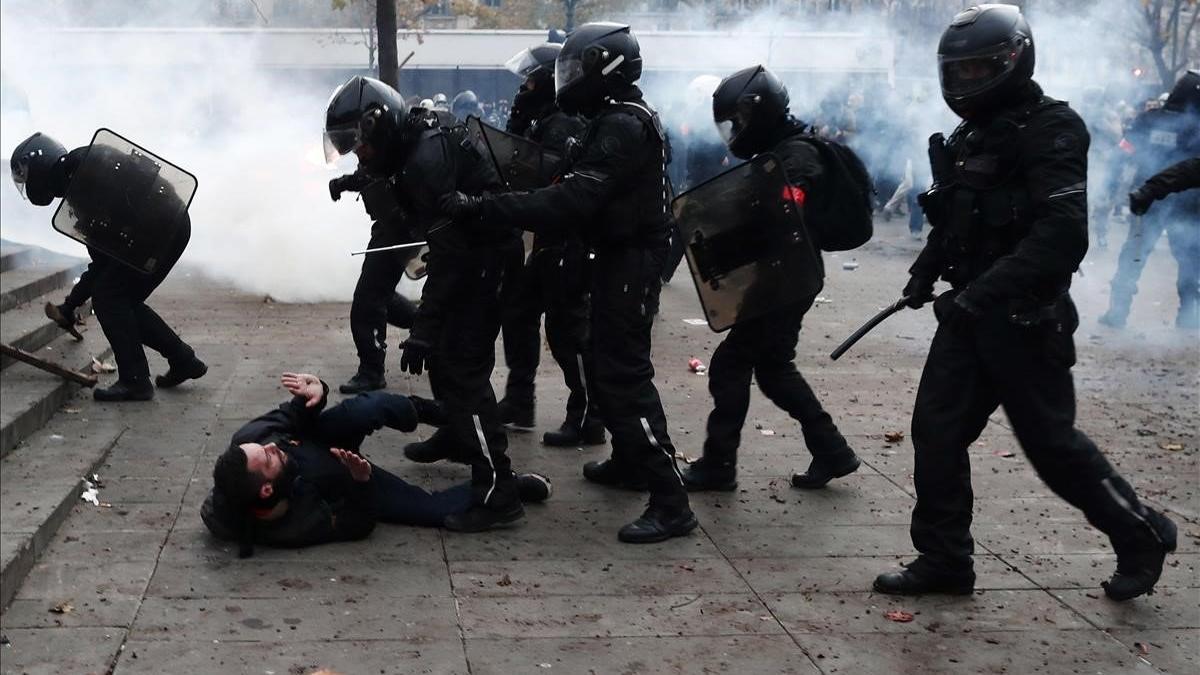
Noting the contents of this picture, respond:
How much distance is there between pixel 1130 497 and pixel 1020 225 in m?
1.00

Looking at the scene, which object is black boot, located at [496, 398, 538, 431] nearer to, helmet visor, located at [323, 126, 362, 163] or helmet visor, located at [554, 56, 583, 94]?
helmet visor, located at [323, 126, 362, 163]

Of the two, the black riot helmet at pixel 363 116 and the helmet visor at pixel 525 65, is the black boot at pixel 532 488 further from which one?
the helmet visor at pixel 525 65

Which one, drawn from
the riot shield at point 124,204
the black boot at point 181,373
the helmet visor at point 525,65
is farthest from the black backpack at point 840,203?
the black boot at point 181,373

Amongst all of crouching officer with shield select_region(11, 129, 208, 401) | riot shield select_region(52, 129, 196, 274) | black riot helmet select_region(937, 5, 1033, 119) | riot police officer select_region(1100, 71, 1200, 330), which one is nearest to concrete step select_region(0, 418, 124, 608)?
crouching officer with shield select_region(11, 129, 208, 401)

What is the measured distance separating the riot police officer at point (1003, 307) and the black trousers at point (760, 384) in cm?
114

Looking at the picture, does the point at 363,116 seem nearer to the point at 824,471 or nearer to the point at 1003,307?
the point at 1003,307

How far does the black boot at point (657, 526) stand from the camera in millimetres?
5270

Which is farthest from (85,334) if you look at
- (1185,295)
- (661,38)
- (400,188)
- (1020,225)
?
(661,38)

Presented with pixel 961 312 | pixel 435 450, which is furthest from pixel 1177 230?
pixel 961 312

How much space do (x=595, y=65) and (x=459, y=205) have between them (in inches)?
28.6

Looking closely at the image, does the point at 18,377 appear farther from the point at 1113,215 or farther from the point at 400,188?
the point at 1113,215

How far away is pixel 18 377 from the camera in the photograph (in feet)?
23.4

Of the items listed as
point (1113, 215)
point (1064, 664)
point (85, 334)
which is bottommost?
point (1113, 215)

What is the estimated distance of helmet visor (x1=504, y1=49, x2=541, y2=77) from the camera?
22.5ft
